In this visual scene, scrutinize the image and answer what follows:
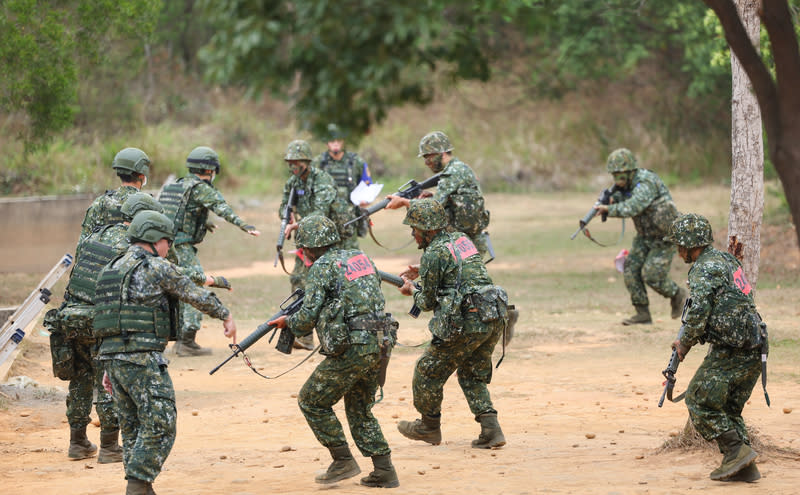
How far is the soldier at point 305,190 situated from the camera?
12484 millimetres

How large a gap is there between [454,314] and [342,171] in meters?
6.35

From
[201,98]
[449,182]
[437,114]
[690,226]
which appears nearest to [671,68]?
[437,114]

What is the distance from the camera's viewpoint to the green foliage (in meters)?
4.33

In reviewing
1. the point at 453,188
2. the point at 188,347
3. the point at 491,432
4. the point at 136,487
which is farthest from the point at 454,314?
the point at 188,347

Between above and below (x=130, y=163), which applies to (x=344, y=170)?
below

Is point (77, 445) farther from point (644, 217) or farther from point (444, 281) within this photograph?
point (644, 217)

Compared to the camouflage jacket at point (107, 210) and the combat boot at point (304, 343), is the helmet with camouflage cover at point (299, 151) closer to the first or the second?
the combat boot at point (304, 343)

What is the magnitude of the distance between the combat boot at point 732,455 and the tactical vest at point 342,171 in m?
7.62

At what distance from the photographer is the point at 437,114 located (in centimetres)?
3888

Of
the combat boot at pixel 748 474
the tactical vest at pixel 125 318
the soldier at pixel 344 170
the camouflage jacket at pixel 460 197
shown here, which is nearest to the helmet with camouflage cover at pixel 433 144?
the camouflage jacket at pixel 460 197

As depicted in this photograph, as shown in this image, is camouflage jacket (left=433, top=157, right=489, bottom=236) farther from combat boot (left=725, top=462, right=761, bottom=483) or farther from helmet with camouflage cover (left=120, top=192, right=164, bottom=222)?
combat boot (left=725, top=462, right=761, bottom=483)

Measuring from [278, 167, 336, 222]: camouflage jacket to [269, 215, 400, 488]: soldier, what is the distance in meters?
5.04

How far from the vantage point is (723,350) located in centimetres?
725

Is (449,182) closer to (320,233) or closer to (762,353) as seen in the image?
(320,233)
